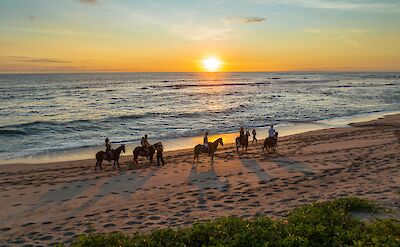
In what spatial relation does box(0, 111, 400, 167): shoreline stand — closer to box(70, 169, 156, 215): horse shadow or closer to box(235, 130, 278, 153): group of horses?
box(235, 130, 278, 153): group of horses

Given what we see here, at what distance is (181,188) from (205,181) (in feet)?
4.53

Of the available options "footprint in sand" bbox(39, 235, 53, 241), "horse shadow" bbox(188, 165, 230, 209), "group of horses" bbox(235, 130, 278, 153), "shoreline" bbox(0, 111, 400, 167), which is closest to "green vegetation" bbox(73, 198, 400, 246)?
"footprint in sand" bbox(39, 235, 53, 241)

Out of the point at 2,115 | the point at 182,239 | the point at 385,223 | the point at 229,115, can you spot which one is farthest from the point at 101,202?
the point at 2,115

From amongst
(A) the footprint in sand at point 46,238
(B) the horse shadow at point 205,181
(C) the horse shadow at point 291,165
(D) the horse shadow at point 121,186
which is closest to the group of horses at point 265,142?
(C) the horse shadow at point 291,165

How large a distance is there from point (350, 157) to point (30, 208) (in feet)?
50.3

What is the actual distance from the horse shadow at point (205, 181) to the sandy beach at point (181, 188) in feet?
0.14

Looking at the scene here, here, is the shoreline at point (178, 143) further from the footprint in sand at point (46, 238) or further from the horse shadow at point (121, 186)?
the footprint in sand at point (46, 238)

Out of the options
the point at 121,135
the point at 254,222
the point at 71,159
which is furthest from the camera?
the point at 121,135

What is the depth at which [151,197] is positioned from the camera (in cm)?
1241

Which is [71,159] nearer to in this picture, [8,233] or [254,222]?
[8,233]

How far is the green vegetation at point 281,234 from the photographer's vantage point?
6223 mm

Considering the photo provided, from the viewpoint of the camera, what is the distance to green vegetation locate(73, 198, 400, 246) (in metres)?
6.22

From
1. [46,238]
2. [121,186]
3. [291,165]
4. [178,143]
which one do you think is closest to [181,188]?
[121,186]

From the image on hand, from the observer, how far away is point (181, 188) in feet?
43.8
